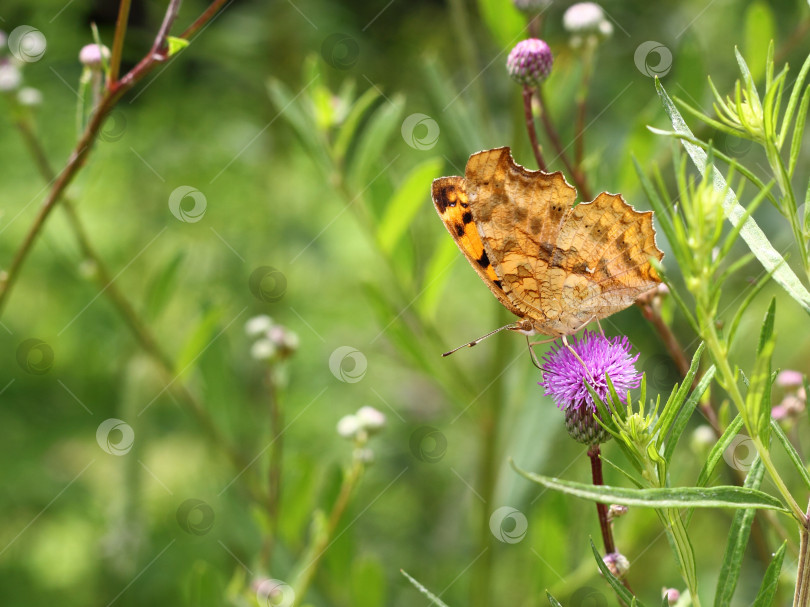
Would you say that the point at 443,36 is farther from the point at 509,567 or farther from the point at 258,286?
the point at 509,567

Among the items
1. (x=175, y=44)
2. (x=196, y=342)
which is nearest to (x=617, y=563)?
(x=175, y=44)

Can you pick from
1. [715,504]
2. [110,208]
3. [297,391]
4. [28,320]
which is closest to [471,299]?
[297,391]

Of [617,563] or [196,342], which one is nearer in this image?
[617,563]

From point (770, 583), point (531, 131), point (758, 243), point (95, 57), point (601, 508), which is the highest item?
point (95, 57)

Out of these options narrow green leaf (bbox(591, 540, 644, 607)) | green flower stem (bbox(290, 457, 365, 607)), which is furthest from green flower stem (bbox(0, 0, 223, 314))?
narrow green leaf (bbox(591, 540, 644, 607))

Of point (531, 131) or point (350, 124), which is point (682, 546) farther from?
point (350, 124)

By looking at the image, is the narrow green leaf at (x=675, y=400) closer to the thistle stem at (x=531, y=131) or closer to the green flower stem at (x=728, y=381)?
the green flower stem at (x=728, y=381)
